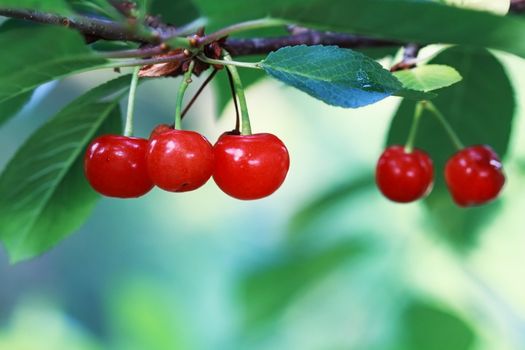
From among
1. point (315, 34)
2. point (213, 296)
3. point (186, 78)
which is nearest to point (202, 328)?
point (213, 296)

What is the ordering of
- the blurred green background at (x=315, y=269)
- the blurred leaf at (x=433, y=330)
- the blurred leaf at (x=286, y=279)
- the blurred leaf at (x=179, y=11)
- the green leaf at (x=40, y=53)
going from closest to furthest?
the green leaf at (x=40, y=53) < the blurred leaf at (x=179, y=11) < the blurred leaf at (x=433, y=330) < the blurred green background at (x=315, y=269) < the blurred leaf at (x=286, y=279)

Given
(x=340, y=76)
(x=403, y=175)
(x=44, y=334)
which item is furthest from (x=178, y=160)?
(x=44, y=334)

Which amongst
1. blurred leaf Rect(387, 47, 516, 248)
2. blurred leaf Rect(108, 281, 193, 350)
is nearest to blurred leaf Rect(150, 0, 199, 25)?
blurred leaf Rect(387, 47, 516, 248)

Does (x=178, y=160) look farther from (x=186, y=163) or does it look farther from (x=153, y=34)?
(x=153, y=34)

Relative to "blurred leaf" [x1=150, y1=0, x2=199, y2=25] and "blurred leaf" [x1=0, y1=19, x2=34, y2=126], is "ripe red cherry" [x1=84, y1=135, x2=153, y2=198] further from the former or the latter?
"blurred leaf" [x1=150, y1=0, x2=199, y2=25]

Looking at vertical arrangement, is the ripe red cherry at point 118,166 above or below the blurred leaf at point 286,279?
above

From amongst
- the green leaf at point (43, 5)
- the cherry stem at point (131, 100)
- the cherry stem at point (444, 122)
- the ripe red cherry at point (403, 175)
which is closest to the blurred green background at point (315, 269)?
the cherry stem at point (444, 122)

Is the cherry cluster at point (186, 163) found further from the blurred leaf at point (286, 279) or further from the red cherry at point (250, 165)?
the blurred leaf at point (286, 279)
